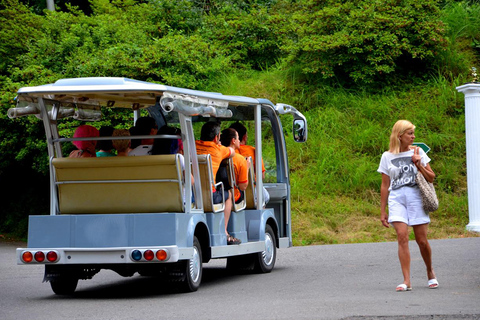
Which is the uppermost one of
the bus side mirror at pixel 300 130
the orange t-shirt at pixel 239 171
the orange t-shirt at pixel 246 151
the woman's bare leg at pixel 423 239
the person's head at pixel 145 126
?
the person's head at pixel 145 126

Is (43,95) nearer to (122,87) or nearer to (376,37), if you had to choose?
(122,87)

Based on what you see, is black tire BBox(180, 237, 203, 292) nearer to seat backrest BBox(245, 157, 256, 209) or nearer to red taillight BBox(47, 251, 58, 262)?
red taillight BBox(47, 251, 58, 262)

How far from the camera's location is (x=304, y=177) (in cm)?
1959

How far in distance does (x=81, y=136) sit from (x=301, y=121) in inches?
143

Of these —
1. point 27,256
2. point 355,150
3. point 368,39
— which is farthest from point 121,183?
point 368,39

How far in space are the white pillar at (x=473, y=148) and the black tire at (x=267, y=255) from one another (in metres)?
6.64

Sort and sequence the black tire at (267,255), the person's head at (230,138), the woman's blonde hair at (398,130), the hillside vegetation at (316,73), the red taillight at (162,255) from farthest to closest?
1. the hillside vegetation at (316,73)
2. the black tire at (267,255)
3. the person's head at (230,138)
4. the woman's blonde hair at (398,130)
5. the red taillight at (162,255)

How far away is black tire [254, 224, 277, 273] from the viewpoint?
1122 cm

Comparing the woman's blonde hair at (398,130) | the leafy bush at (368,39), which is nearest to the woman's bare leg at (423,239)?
the woman's blonde hair at (398,130)

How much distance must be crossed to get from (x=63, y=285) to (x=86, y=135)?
1820mm

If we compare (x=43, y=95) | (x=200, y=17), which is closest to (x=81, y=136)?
(x=43, y=95)

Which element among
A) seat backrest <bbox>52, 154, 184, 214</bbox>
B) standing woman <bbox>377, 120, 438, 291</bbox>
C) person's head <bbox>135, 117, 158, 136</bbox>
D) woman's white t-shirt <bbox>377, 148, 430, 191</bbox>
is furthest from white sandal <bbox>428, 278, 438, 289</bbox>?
person's head <bbox>135, 117, 158, 136</bbox>

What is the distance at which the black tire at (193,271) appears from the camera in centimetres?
886

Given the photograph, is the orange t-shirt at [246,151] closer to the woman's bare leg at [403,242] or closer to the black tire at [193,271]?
the black tire at [193,271]
